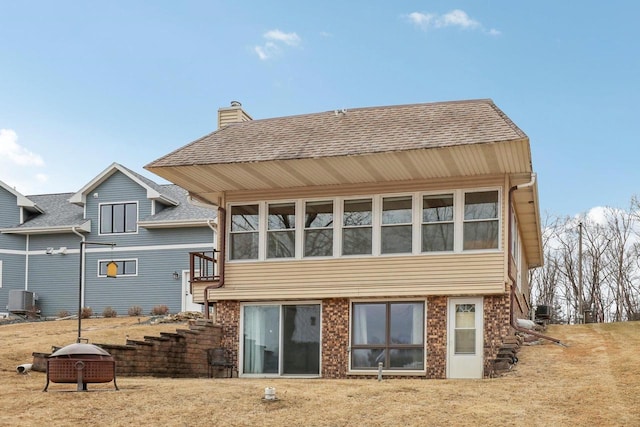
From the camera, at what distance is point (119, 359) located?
15.4 metres

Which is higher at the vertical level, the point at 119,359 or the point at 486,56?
the point at 486,56

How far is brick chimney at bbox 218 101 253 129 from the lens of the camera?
2233cm

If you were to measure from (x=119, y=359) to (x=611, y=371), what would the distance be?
857cm

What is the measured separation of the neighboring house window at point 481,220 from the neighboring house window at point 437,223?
0.31 metres

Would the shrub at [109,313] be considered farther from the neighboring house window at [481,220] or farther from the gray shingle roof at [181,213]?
the neighboring house window at [481,220]

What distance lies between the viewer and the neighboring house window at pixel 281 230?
17.5m

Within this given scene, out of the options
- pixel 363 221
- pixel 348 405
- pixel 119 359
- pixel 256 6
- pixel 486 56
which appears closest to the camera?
pixel 348 405

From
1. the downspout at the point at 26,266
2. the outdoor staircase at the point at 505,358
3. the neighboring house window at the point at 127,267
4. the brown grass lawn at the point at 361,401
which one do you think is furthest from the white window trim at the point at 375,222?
the downspout at the point at 26,266

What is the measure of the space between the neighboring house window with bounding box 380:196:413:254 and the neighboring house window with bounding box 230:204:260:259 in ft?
9.25

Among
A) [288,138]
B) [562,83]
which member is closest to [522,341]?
[288,138]

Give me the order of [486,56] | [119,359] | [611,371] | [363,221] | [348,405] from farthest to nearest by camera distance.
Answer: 1. [486,56]
2. [363,221]
3. [119,359]
4. [611,371]
5. [348,405]

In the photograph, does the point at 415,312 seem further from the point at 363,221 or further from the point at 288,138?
the point at 288,138

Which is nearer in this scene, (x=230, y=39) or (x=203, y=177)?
(x=203, y=177)

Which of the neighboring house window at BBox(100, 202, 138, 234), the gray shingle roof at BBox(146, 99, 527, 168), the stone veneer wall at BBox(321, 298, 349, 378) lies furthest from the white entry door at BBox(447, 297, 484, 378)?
the neighboring house window at BBox(100, 202, 138, 234)
